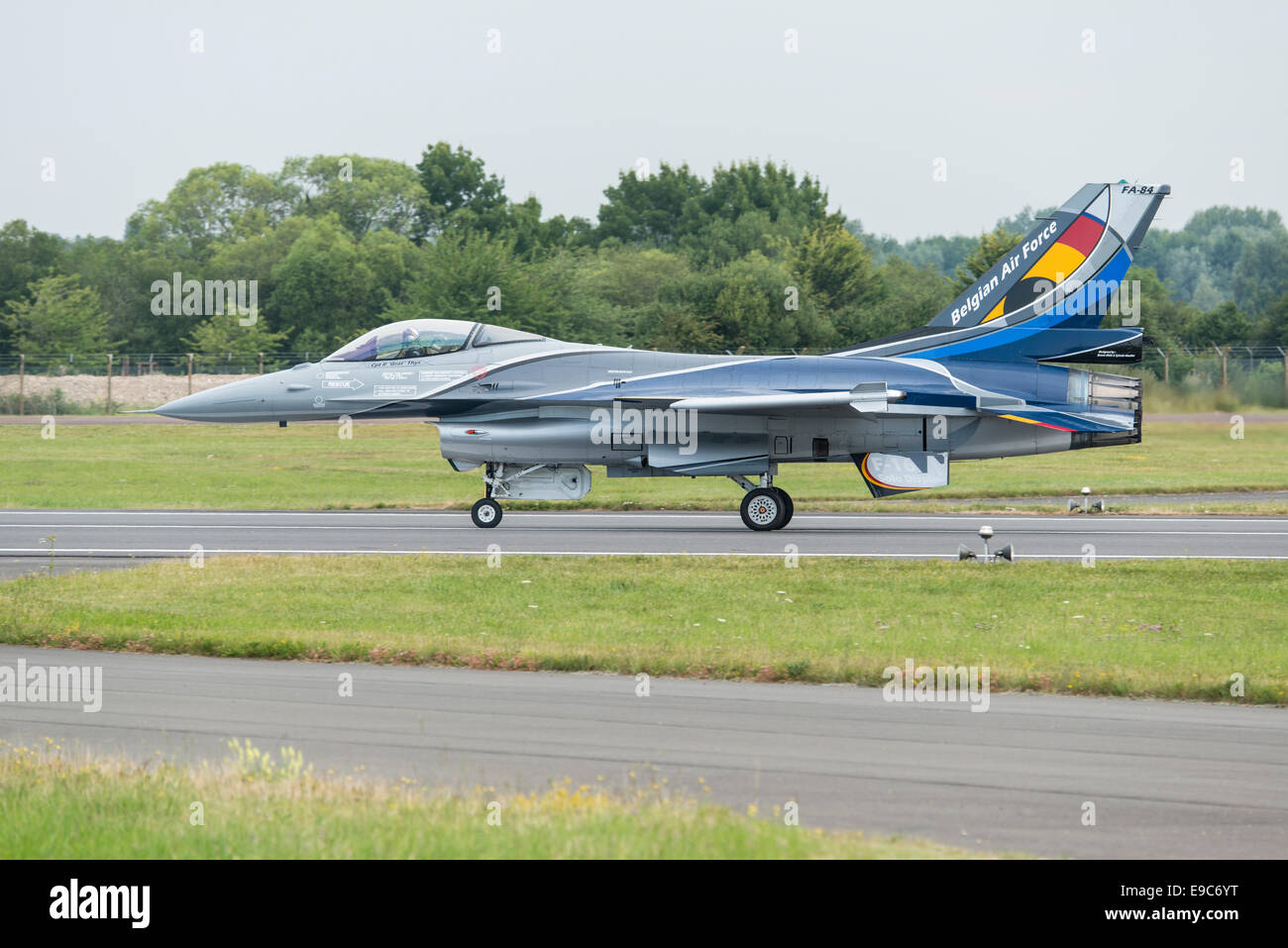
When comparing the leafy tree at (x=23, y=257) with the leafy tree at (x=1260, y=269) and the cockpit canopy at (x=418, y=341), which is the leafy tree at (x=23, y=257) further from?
the leafy tree at (x=1260, y=269)

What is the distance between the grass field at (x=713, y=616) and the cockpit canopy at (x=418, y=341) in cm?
600

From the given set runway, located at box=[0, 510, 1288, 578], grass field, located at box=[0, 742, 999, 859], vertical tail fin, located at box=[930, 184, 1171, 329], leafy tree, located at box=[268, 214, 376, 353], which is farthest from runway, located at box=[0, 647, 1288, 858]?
leafy tree, located at box=[268, 214, 376, 353]

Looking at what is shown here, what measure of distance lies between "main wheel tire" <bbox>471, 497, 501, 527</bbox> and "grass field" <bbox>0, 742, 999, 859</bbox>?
15902 mm

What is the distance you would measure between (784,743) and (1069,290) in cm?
1607

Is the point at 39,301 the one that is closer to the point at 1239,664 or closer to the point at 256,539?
the point at 256,539

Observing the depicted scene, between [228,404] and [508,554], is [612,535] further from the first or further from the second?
[228,404]

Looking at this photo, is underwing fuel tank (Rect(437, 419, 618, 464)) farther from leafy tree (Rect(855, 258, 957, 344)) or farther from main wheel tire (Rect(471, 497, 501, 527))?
leafy tree (Rect(855, 258, 957, 344))

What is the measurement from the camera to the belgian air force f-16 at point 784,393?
73.9 ft

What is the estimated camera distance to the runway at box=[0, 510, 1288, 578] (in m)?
20.2

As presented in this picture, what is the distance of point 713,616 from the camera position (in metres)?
14.4

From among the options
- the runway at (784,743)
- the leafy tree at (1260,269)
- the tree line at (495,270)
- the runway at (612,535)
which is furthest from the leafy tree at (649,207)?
the runway at (784,743)

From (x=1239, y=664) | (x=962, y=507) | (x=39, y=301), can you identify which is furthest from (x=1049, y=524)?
(x=39, y=301)
